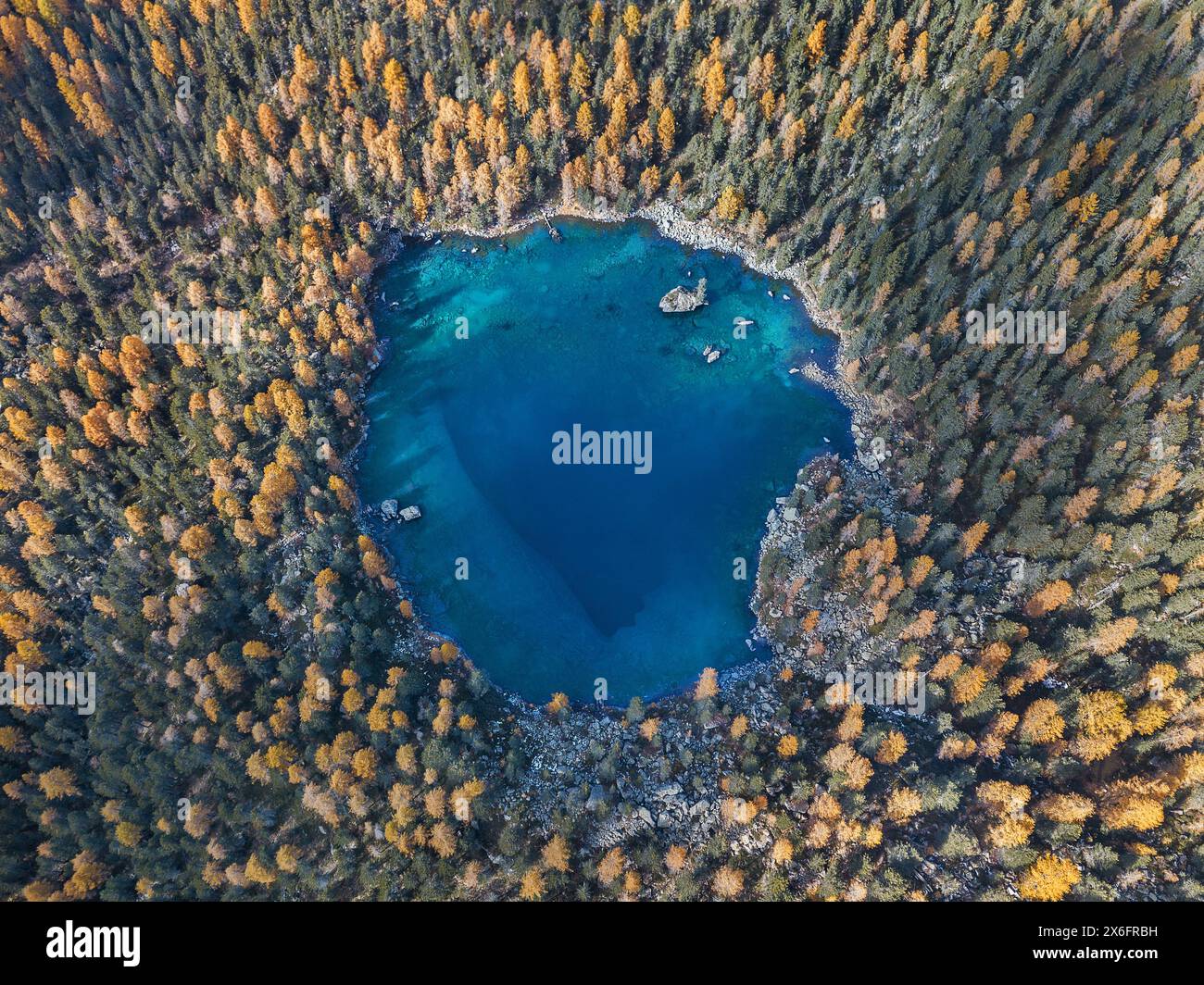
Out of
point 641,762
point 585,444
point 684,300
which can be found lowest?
point 641,762

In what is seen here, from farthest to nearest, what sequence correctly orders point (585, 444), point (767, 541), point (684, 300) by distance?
1. point (684, 300)
2. point (585, 444)
3. point (767, 541)

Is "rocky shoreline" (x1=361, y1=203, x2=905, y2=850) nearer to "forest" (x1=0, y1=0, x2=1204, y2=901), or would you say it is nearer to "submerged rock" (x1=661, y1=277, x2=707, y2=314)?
"forest" (x1=0, y1=0, x2=1204, y2=901)

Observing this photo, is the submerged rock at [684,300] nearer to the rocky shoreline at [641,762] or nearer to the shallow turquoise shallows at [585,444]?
the shallow turquoise shallows at [585,444]

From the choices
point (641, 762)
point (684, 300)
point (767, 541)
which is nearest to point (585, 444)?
point (767, 541)

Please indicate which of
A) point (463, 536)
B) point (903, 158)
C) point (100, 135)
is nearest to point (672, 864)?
point (463, 536)

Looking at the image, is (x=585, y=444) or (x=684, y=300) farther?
(x=684, y=300)

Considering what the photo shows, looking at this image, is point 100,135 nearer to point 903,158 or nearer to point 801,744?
point 903,158

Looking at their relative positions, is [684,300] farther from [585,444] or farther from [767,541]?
[767,541]
